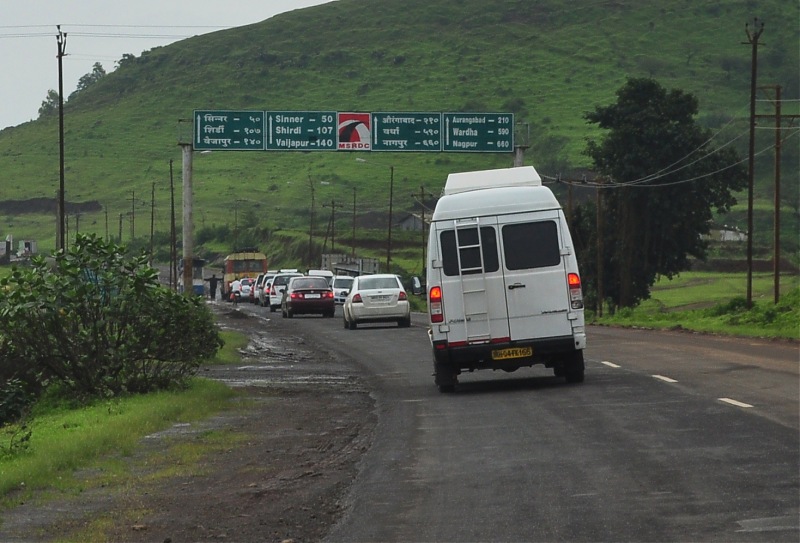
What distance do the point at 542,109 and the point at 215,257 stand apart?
65.3m

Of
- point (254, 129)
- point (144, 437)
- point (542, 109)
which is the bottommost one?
point (144, 437)

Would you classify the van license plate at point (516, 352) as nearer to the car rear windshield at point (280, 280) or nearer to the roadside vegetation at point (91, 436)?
the roadside vegetation at point (91, 436)

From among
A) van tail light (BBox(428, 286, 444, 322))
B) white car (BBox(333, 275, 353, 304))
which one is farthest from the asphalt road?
white car (BBox(333, 275, 353, 304))

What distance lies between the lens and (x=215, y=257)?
140250mm

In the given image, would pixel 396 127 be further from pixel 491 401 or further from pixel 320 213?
pixel 320 213

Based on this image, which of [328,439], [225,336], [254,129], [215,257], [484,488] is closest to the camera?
[484,488]

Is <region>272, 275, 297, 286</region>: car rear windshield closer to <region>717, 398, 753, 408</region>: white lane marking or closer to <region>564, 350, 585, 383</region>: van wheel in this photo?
<region>564, 350, 585, 383</region>: van wheel

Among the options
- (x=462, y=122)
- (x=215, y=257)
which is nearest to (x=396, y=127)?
(x=462, y=122)

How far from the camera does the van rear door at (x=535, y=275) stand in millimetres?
19781

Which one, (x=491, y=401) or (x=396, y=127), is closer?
(x=491, y=401)

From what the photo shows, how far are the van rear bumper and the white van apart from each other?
14mm

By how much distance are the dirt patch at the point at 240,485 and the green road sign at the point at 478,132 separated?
35.1 meters

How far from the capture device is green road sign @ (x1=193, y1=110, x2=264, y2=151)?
54.1 m

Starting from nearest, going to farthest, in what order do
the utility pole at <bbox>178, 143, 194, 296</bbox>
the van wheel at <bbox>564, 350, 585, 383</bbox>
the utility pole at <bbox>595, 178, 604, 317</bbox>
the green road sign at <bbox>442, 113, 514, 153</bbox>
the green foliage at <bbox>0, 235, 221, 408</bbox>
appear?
the van wheel at <bbox>564, 350, 585, 383</bbox> → the green foliage at <bbox>0, 235, 221, 408</bbox> → the utility pole at <bbox>178, 143, 194, 296</bbox> → the green road sign at <bbox>442, 113, 514, 153</bbox> → the utility pole at <bbox>595, 178, 604, 317</bbox>
